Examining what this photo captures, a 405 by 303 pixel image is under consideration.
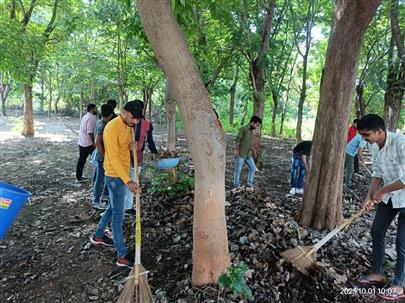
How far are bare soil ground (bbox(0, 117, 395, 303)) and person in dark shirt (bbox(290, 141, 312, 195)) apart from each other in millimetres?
872

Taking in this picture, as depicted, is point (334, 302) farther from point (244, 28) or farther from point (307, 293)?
point (244, 28)

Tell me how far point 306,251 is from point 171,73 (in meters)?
2.63

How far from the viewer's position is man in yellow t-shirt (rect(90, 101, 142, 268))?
362cm

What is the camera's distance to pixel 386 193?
3.49 meters

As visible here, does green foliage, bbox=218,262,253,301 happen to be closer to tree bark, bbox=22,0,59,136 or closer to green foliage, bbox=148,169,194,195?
green foliage, bbox=148,169,194,195

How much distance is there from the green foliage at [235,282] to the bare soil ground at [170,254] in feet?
0.34

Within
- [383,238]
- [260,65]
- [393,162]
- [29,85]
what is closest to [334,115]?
[393,162]

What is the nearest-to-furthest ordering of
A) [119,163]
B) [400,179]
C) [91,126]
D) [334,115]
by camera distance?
[400,179] < [119,163] < [334,115] < [91,126]

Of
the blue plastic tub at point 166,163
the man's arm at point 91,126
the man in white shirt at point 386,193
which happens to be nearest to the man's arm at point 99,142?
the blue plastic tub at point 166,163

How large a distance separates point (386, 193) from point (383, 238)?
629 mm

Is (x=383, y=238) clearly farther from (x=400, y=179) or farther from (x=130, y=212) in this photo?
(x=130, y=212)

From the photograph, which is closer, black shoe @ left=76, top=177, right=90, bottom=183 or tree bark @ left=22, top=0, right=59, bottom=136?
black shoe @ left=76, top=177, right=90, bottom=183

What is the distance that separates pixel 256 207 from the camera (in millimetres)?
5094

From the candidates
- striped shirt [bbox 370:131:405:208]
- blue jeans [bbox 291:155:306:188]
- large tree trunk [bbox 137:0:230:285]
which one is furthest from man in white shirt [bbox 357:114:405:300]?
blue jeans [bbox 291:155:306:188]
